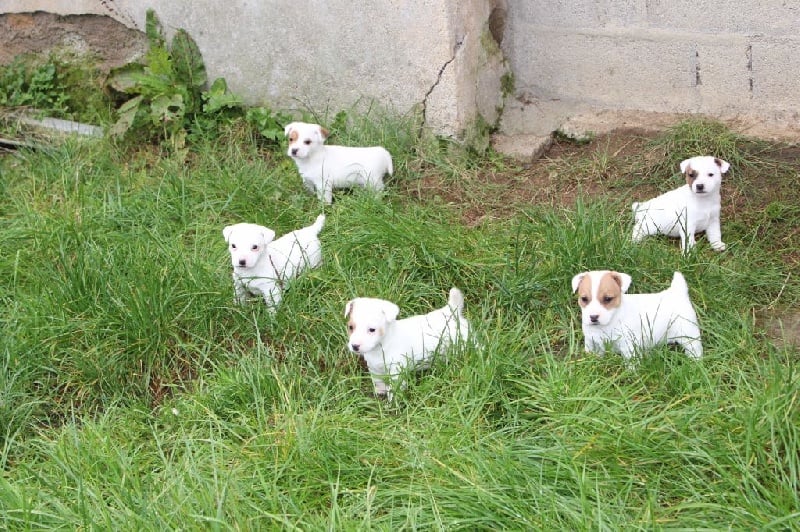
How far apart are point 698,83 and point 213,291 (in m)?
2.93

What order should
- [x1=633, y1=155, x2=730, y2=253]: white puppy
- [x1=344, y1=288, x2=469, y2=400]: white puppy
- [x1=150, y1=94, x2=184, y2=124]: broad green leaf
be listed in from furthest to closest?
[x1=150, y1=94, x2=184, y2=124]: broad green leaf, [x1=633, y1=155, x2=730, y2=253]: white puppy, [x1=344, y1=288, x2=469, y2=400]: white puppy

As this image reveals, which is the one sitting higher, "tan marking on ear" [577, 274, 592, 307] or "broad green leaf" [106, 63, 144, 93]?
"broad green leaf" [106, 63, 144, 93]

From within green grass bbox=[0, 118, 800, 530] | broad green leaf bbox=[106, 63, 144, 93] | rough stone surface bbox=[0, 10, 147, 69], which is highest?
rough stone surface bbox=[0, 10, 147, 69]

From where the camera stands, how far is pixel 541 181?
17.7 feet

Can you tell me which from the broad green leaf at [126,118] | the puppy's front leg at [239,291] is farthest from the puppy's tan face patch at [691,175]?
the broad green leaf at [126,118]

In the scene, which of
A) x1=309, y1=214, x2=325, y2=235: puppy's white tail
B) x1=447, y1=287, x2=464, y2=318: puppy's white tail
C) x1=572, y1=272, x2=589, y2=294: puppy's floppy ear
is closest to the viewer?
x1=572, y1=272, x2=589, y2=294: puppy's floppy ear

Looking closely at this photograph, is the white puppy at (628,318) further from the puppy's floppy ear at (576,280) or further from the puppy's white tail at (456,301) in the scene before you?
the puppy's white tail at (456,301)

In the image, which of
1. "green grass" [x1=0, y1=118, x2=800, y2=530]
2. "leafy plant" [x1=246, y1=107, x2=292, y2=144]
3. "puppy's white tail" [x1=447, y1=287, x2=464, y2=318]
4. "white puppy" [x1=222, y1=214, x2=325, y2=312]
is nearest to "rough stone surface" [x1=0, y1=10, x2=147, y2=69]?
"leafy plant" [x1=246, y1=107, x2=292, y2=144]

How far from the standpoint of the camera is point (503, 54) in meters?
5.86

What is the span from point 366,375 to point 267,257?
77 centimetres

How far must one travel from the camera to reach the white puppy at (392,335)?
366 cm

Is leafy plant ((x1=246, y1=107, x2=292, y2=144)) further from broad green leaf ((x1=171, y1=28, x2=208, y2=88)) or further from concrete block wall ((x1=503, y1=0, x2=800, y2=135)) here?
concrete block wall ((x1=503, y1=0, x2=800, y2=135))

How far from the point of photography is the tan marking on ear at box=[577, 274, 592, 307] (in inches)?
146

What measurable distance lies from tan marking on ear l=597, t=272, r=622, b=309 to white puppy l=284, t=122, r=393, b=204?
1.67 m
